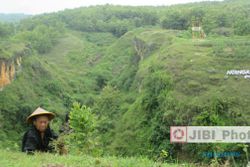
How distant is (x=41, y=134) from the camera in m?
7.68

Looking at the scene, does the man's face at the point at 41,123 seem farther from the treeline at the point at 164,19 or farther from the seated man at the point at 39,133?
the treeline at the point at 164,19

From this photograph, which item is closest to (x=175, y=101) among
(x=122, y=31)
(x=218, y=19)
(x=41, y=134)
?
(x=41, y=134)

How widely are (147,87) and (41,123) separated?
31066 millimetres

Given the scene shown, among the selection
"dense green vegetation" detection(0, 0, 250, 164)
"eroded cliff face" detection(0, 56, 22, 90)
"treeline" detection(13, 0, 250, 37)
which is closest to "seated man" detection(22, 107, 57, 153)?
"dense green vegetation" detection(0, 0, 250, 164)

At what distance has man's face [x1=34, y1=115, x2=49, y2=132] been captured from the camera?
756 centimetres

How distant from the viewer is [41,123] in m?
7.56

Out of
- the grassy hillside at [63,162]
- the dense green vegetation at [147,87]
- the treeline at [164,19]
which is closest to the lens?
the grassy hillside at [63,162]

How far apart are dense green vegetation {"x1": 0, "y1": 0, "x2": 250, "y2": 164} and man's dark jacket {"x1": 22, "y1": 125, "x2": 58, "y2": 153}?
6.65 ft

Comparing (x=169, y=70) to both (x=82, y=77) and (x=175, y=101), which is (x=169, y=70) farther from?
(x=82, y=77)

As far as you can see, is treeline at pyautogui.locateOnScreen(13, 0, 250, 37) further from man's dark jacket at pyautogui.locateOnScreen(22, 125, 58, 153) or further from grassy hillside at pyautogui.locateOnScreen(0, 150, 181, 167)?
grassy hillside at pyautogui.locateOnScreen(0, 150, 181, 167)

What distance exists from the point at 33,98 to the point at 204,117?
3581cm

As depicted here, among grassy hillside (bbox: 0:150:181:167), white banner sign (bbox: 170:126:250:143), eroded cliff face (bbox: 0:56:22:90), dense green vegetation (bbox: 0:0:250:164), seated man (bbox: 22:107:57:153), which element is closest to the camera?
grassy hillside (bbox: 0:150:181:167)

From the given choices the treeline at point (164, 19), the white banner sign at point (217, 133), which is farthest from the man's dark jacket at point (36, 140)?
the treeline at point (164, 19)

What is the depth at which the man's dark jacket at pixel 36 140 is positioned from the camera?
7.57 metres
